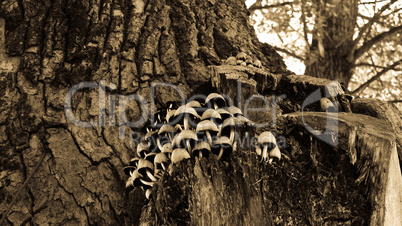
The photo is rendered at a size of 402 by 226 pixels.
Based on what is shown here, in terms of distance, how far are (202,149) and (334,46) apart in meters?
5.69

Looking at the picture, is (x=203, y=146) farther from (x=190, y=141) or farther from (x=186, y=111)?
(x=186, y=111)

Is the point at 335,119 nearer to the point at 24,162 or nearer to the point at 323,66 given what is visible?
the point at 24,162

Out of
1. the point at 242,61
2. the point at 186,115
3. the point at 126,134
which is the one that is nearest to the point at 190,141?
the point at 186,115

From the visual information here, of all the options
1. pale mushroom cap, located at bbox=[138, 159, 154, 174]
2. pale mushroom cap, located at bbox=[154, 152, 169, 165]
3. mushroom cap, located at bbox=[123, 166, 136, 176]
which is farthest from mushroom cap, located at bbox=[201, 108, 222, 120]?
mushroom cap, located at bbox=[123, 166, 136, 176]

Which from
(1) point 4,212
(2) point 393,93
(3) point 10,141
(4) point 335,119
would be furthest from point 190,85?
(2) point 393,93

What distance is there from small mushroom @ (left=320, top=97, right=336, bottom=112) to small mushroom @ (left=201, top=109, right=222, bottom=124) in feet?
3.00

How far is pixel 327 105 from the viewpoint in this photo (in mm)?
2660

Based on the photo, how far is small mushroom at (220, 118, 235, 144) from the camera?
206 centimetres

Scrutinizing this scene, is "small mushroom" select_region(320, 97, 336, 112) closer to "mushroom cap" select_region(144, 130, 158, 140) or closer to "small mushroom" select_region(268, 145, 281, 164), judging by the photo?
"small mushroom" select_region(268, 145, 281, 164)

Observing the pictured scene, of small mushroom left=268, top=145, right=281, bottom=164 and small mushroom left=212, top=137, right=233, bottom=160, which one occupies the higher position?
small mushroom left=212, top=137, right=233, bottom=160

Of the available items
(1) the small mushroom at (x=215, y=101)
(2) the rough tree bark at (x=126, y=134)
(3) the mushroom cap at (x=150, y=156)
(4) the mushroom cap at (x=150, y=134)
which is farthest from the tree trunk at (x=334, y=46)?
(3) the mushroom cap at (x=150, y=156)

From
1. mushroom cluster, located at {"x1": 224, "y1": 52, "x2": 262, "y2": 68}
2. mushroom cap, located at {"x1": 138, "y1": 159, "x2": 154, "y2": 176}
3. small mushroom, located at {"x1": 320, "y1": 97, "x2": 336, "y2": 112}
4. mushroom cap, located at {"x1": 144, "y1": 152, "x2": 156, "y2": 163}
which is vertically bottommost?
mushroom cap, located at {"x1": 138, "y1": 159, "x2": 154, "y2": 176}

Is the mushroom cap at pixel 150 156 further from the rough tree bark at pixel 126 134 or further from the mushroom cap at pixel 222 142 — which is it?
the mushroom cap at pixel 222 142

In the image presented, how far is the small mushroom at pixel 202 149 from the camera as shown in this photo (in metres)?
2.03
